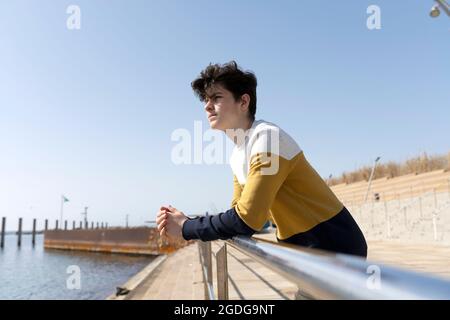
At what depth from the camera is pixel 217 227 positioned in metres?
1.30

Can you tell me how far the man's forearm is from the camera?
125cm

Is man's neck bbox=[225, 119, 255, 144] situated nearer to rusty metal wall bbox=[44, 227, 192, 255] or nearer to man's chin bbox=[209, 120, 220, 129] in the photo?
man's chin bbox=[209, 120, 220, 129]

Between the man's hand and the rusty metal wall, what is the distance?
29.9 metres

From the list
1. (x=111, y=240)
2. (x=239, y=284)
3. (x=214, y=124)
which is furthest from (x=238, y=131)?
(x=111, y=240)

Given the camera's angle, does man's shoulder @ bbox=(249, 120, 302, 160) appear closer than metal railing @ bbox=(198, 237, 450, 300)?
No

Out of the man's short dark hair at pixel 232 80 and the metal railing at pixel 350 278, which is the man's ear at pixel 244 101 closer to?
the man's short dark hair at pixel 232 80

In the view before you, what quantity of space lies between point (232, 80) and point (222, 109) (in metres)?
0.14

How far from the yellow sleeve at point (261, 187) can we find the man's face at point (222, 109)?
1.33 ft

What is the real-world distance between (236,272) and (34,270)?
2931 cm

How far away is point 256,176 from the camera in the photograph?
3.94ft

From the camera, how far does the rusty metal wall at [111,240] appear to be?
35741 mm

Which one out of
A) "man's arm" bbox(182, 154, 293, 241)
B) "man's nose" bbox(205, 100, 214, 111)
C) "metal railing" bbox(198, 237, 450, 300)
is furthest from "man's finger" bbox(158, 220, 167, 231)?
"metal railing" bbox(198, 237, 450, 300)

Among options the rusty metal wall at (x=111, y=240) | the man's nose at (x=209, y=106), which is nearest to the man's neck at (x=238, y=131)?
the man's nose at (x=209, y=106)
